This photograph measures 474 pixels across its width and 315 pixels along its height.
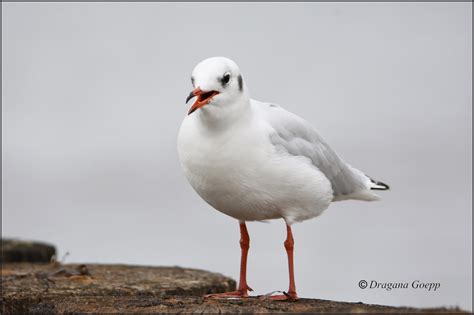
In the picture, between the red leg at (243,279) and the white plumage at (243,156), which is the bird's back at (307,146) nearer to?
the white plumage at (243,156)

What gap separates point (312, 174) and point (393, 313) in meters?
1.52

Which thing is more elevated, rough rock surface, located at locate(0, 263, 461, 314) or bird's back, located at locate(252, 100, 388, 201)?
bird's back, located at locate(252, 100, 388, 201)

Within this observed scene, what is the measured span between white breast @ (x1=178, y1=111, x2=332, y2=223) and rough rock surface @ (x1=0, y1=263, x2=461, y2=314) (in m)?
0.56

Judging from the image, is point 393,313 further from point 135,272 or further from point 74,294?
point 135,272

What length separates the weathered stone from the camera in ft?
29.1

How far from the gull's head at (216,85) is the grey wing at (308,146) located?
364 mm

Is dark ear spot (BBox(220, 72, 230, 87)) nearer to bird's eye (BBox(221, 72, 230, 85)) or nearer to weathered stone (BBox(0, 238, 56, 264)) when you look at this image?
bird's eye (BBox(221, 72, 230, 85))

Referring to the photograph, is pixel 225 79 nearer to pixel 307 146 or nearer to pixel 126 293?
pixel 307 146

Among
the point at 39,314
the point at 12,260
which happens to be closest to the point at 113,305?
the point at 39,314

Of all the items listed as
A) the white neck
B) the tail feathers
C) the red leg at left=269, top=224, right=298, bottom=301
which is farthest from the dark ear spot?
the tail feathers

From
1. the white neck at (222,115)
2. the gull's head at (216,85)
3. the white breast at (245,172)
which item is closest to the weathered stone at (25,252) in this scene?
the white breast at (245,172)

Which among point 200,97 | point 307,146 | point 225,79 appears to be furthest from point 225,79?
point 307,146

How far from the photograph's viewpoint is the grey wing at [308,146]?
5.93 m

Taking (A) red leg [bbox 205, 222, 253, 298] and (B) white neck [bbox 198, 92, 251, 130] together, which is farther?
(A) red leg [bbox 205, 222, 253, 298]
